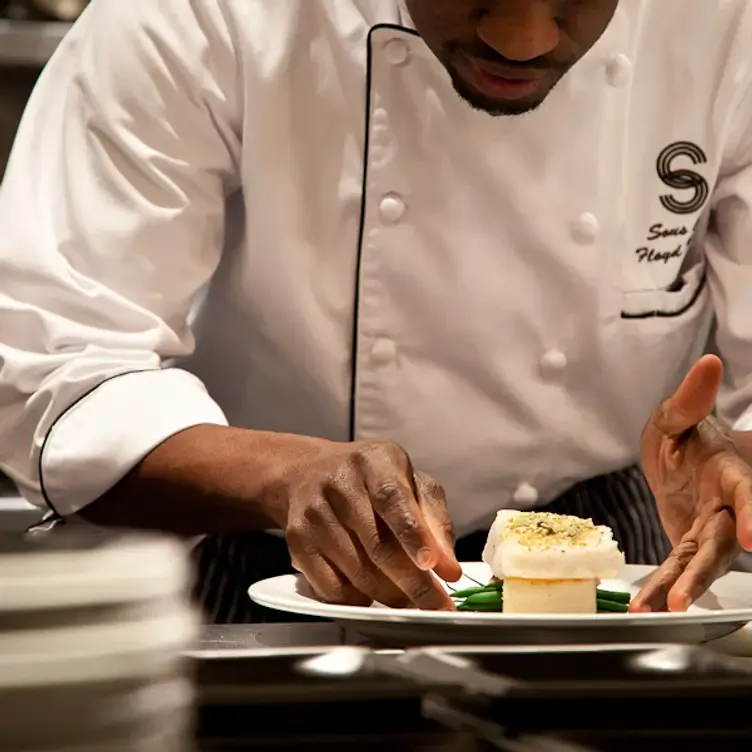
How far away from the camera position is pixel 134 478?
146 cm

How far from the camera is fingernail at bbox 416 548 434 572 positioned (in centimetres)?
101

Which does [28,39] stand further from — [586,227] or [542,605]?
[542,605]

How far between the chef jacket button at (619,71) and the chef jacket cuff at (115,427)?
0.71m

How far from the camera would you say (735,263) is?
1.79m

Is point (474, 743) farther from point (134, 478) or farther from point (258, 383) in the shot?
point (258, 383)

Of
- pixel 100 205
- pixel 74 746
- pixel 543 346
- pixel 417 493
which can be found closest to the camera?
pixel 74 746

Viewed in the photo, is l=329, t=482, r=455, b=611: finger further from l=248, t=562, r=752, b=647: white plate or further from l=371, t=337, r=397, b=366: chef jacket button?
l=371, t=337, r=397, b=366: chef jacket button

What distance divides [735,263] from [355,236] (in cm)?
59

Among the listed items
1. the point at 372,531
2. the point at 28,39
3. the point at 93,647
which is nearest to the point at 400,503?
the point at 372,531

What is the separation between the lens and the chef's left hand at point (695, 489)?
1.10 metres

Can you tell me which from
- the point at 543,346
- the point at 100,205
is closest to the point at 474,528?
the point at 543,346

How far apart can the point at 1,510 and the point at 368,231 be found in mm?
1474

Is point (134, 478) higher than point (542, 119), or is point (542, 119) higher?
point (542, 119)

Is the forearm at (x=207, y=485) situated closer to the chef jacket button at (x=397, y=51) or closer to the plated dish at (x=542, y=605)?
the plated dish at (x=542, y=605)
